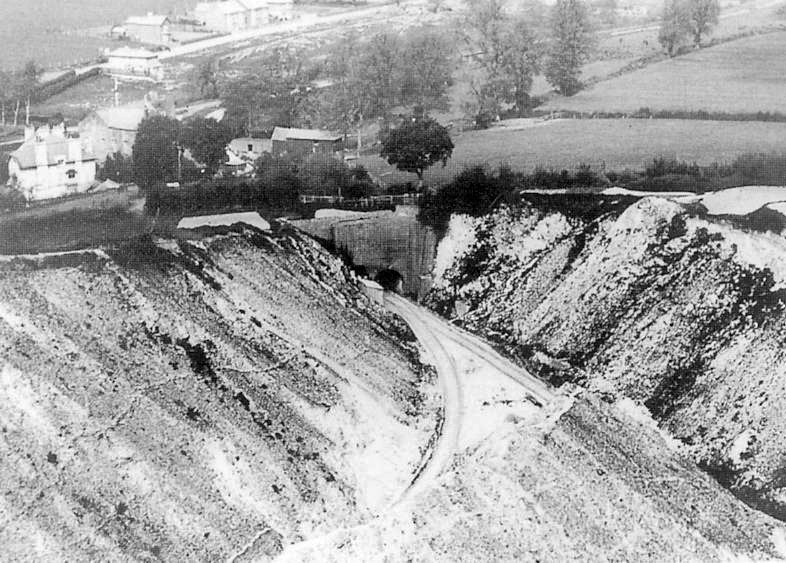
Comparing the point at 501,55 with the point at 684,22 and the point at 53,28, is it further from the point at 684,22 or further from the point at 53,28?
the point at 53,28

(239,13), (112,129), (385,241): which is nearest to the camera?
(112,129)

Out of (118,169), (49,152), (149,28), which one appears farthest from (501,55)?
(49,152)

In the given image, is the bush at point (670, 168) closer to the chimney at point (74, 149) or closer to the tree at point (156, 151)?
the tree at point (156, 151)

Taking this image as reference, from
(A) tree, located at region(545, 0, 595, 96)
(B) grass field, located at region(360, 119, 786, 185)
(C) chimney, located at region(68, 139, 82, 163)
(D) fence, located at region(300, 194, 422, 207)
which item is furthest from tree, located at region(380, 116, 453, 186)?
(C) chimney, located at region(68, 139, 82, 163)

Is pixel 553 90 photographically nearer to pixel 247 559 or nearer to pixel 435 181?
pixel 435 181

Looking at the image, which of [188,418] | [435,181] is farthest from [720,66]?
[188,418]

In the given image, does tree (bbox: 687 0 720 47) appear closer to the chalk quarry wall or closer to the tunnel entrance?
the chalk quarry wall

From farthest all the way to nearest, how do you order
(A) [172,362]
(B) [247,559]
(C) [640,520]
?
(A) [172,362], (C) [640,520], (B) [247,559]
